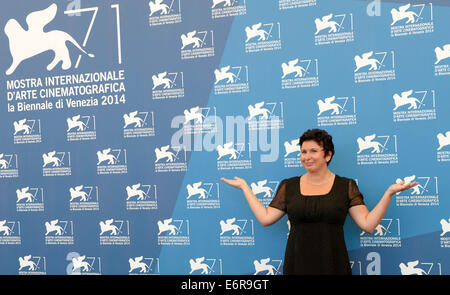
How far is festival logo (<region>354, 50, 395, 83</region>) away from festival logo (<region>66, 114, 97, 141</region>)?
195 centimetres

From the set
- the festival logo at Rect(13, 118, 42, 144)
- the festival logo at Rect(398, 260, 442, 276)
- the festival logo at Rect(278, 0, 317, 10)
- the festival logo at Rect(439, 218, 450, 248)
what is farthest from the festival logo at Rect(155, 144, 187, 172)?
the festival logo at Rect(439, 218, 450, 248)

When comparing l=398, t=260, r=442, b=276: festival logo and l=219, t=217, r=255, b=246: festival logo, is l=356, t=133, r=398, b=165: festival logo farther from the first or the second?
l=219, t=217, r=255, b=246: festival logo

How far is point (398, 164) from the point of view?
3.09 metres

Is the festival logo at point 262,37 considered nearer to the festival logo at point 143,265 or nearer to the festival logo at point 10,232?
the festival logo at point 143,265

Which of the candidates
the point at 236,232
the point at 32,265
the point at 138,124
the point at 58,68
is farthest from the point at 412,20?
the point at 32,265

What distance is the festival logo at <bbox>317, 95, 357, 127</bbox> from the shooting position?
3.17 meters

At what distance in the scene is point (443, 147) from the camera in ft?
9.86

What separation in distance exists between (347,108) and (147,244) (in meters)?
1.71

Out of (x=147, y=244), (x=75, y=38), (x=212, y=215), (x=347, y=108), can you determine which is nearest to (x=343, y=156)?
(x=347, y=108)

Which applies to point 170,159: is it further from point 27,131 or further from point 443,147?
point 443,147

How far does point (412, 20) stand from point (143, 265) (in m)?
2.47

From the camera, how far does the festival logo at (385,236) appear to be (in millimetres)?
3098

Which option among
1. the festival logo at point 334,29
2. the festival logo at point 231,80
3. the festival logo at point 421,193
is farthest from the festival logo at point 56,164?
the festival logo at point 421,193

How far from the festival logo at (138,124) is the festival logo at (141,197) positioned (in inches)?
14.7
